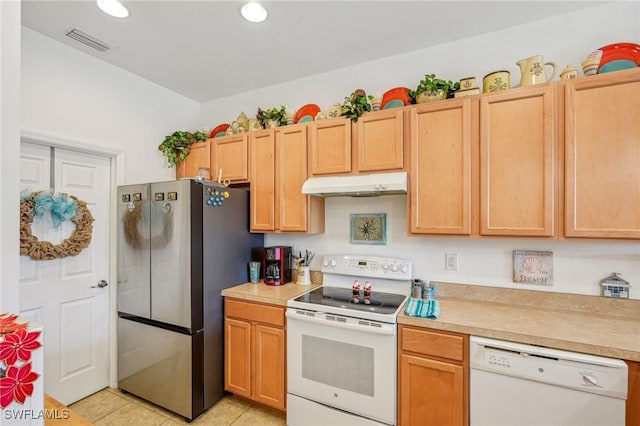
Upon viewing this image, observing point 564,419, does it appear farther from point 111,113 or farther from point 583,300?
point 111,113

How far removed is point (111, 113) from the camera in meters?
2.55

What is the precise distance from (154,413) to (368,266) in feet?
6.62

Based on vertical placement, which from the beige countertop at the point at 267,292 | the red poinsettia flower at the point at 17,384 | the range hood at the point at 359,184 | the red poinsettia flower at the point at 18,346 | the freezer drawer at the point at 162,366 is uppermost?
the range hood at the point at 359,184

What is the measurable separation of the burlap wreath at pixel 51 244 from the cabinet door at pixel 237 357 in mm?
1306

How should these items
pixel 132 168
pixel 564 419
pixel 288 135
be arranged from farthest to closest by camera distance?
pixel 132 168, pixel 288 135, pixel 564 419

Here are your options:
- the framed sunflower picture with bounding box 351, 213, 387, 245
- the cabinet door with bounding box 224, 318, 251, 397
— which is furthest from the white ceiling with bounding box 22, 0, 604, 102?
the cabinet door with bounding box 224, 318, 251, 397

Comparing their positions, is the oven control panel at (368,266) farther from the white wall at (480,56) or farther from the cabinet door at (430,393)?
the white wall at (480,56)

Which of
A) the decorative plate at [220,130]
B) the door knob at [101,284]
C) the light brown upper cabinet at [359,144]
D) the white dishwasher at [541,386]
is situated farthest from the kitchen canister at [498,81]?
the door knob at [101,284]

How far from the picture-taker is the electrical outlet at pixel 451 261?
86.1 inches

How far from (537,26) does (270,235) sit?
2.66 m

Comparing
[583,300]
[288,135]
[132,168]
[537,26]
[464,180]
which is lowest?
[583,300]

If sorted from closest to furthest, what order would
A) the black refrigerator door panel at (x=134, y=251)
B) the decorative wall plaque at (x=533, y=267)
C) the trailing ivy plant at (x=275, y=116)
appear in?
the decorative wall plaque at (x=533, y=267) < the black refrigerator door panel at (x=134, y=251) < the trailing ivy plant at (x=275, y=116)

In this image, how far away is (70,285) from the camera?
232cm

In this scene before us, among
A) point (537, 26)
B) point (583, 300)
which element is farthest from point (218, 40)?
point (583, 300)
